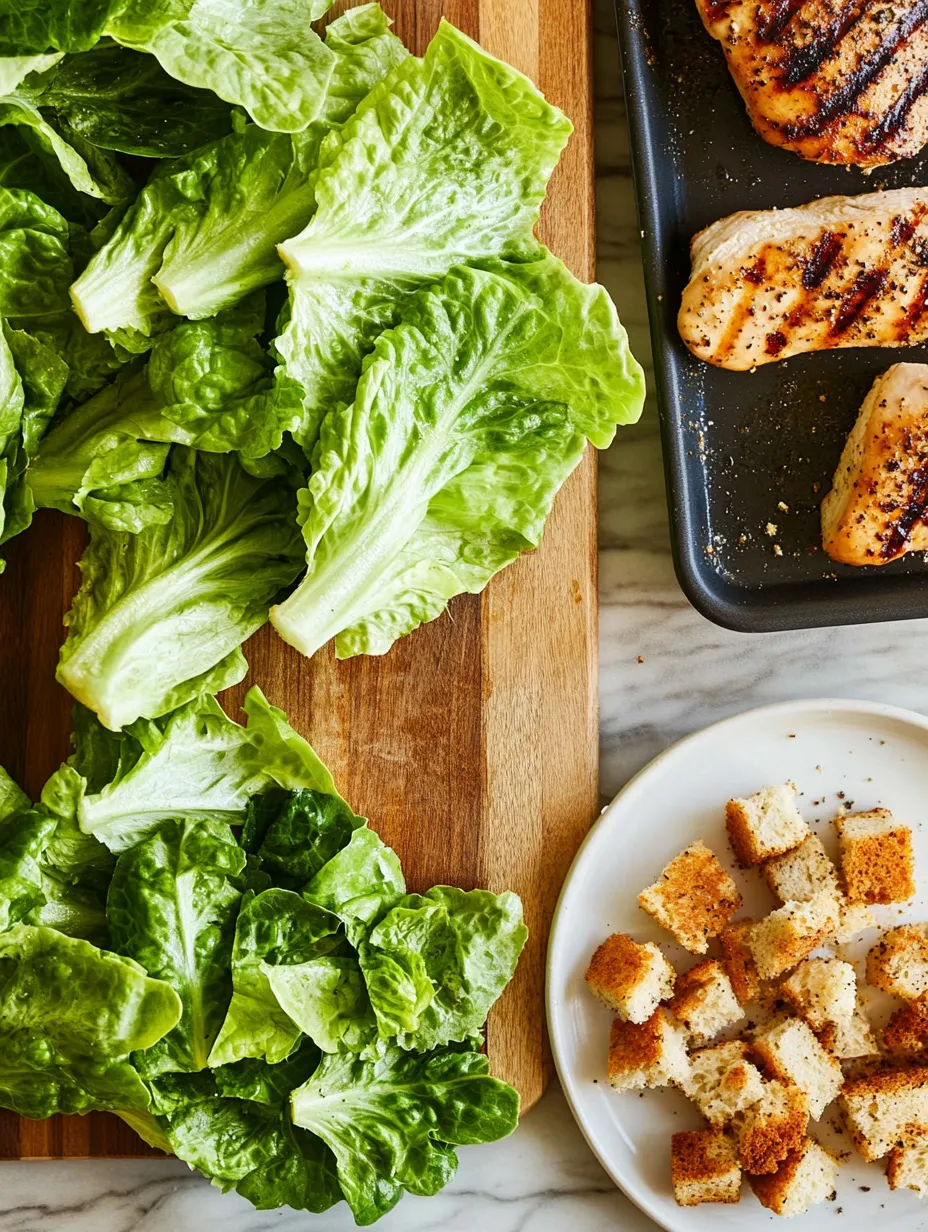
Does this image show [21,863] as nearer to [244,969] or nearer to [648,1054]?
[244,969]

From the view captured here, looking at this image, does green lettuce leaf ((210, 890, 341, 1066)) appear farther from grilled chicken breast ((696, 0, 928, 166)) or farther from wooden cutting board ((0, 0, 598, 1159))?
grilled chicken breast ((696, 0, 928, 166))

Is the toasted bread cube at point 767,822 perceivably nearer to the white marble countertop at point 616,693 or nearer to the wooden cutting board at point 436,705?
the white marble countertop at point 616,693

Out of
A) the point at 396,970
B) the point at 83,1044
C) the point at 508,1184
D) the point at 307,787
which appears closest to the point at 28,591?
the point at 307,787

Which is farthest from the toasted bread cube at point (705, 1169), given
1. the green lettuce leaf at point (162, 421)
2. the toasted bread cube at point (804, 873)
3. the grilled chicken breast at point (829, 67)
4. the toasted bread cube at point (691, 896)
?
the grilled chicken breast at point (829, 67)

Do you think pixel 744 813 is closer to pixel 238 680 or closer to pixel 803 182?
pixel 238 680

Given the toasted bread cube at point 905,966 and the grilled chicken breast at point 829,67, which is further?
the toasted bread cube at point 905,966

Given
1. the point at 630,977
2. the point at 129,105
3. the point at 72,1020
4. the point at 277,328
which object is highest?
the point at 129,105

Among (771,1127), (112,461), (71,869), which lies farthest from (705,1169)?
(112,461)
